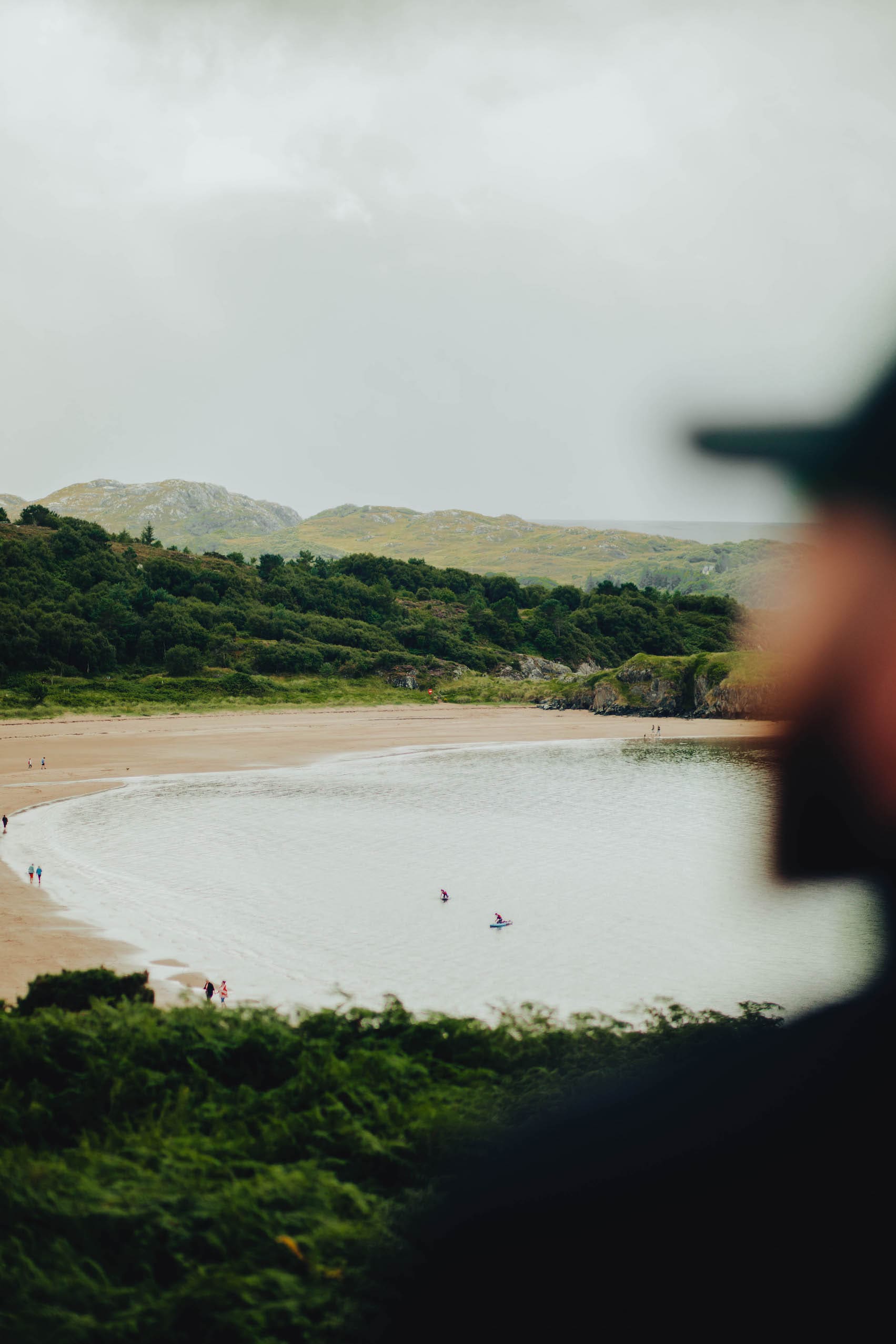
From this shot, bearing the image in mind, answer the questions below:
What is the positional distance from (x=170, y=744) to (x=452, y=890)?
30185mm

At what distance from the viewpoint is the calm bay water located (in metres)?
15.9

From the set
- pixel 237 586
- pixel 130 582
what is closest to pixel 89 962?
pixel 130 582

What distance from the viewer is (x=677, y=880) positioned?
79.7 feet

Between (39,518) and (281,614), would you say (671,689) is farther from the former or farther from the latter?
(39,518)

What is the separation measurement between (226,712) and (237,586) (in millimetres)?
30557

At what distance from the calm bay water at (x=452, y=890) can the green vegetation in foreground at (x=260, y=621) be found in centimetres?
2801

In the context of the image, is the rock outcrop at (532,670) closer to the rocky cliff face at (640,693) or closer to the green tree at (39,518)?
the rocky cliff face at (640,693)

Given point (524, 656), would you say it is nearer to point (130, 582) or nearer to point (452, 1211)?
point (130, 582)

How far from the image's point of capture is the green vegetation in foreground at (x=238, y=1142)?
5.25 meters

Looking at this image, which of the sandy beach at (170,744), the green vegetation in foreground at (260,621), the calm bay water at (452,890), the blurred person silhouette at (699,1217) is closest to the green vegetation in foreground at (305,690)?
the green vegetation in foreground at (260,621)

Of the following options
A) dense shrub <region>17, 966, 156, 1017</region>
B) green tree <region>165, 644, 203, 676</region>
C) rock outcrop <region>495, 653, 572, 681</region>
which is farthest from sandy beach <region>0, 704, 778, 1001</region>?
rock outcrop <region>495, 653, 572, 681</region>

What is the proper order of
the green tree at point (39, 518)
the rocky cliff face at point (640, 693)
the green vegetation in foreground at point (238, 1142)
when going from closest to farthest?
1. the green vegetation in foreground at point (238, 1142)
2. the rocky cliff face at point (640, 693)
3. the green tree at point (39, 518)

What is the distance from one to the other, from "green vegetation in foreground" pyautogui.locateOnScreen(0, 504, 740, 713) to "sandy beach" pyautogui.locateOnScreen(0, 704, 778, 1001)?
5968 mm

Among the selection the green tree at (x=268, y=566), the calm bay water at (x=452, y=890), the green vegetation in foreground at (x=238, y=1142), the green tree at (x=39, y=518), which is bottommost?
the calm bay water at (x=452, y=890)
